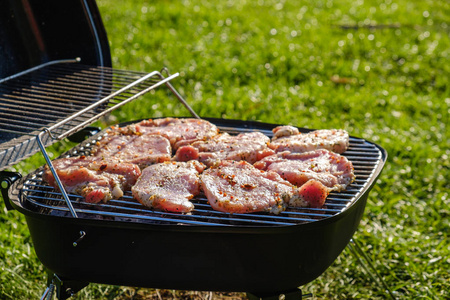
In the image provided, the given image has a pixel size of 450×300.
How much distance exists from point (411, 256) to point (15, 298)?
2.39m

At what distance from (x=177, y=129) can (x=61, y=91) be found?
24.4 inches

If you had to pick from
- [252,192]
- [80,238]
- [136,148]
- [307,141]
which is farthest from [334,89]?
[80,238]

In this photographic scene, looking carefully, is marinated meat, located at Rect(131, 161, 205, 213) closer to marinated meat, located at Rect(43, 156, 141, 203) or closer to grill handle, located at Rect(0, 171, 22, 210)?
marinated meat, located at Rect(43, 156, 141, 203)

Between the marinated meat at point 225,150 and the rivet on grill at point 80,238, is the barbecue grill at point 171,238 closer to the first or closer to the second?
the rivet on grill at point 80,238

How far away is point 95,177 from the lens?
2.43m

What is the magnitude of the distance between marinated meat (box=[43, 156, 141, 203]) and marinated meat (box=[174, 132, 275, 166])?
286mm

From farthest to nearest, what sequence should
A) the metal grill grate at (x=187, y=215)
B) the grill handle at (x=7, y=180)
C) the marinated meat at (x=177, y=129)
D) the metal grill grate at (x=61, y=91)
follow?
the marinated meat at (x=177, y=129)
the metal grill grate at (x=61, y=91)
the grill handle at (x=7, y=180)
the metal grill grate at (x=187, y=215)

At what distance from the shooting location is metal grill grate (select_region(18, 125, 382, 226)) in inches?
86.6

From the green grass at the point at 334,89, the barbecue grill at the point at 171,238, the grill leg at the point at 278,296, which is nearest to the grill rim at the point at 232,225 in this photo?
the barbecue grill at the point at 171,238

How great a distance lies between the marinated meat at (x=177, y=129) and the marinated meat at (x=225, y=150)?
8cm

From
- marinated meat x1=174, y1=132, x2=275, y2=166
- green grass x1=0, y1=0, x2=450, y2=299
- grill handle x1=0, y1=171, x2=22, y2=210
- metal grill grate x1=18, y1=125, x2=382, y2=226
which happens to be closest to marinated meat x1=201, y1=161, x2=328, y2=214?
metal grill grate x1=18, y1=125, x2=382, y2=226

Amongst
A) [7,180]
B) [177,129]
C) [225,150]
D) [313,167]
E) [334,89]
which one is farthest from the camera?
[334,89]

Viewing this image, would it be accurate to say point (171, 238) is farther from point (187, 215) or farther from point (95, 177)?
point (95, 177)

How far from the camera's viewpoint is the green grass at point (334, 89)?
3494 mm
